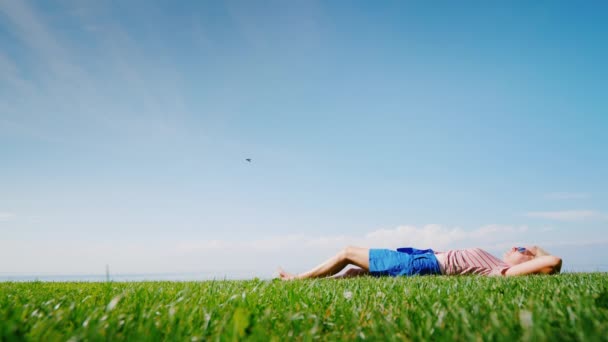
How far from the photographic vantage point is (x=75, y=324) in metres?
1.97

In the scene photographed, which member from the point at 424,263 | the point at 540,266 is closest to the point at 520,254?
the point at 540,266

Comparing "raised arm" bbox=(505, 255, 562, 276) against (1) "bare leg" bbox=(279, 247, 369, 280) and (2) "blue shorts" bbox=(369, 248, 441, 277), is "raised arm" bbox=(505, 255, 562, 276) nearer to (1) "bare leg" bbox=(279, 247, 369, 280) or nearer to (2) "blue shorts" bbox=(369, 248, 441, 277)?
(2) "blue shorts" bbox=(369, 248, 441, 277)

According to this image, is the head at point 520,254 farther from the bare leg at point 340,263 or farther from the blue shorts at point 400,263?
the bare leg at point 340,263

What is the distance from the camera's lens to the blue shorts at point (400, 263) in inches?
299

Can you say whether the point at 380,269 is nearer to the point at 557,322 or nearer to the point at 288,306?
the point at 288,306

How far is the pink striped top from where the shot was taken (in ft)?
25.4

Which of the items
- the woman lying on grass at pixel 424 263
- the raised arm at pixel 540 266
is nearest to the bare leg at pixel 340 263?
the woman lying on grass at pixel 424 263

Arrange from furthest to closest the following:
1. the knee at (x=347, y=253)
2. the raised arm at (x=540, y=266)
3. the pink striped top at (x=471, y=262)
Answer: the pink striped top at (x=471, y=262) → the knee at (x=347, y=253) → the raised arm at (x=540, y=266)

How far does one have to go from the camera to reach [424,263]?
7828 mm

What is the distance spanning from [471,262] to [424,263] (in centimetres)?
95

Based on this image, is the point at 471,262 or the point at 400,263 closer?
the point at 400,263

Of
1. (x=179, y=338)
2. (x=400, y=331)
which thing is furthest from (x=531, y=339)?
(x=179, y=338)

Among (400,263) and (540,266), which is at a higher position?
(400,263)

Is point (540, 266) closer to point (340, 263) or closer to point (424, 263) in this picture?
point (424, 263)
